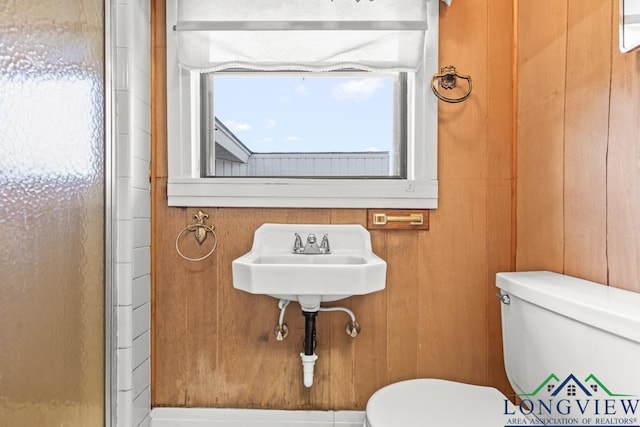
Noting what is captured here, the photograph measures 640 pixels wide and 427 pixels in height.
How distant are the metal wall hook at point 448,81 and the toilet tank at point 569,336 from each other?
680mm

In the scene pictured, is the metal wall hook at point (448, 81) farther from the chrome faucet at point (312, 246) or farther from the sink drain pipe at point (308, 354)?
the sink drain pipe at point (308, 354)

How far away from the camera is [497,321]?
5.04 ft

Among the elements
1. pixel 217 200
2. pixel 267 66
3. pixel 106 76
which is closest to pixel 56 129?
pixel 106 76

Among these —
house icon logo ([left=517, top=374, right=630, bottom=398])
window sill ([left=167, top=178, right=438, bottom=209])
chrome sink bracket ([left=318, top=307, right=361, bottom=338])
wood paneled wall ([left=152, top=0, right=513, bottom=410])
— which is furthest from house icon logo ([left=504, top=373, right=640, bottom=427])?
window sill ([left=167, top=178, right=438, bottom=209])

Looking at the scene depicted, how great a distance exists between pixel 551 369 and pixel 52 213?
4.49ft

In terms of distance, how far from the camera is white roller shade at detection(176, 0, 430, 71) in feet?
4.99

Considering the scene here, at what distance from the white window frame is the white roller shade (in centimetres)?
6

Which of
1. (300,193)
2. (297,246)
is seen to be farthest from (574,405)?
(300,193)

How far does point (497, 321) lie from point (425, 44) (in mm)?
1089

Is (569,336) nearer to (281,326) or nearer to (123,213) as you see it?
(281,326)

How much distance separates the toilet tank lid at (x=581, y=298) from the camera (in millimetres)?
815

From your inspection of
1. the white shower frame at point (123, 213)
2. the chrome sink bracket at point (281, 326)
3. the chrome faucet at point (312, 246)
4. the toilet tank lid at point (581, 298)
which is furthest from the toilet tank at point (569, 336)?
the white shower frame at point (123, 213)

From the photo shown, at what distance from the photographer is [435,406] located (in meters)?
1.15

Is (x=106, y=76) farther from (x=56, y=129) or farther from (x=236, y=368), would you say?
(x=236, y=368)
